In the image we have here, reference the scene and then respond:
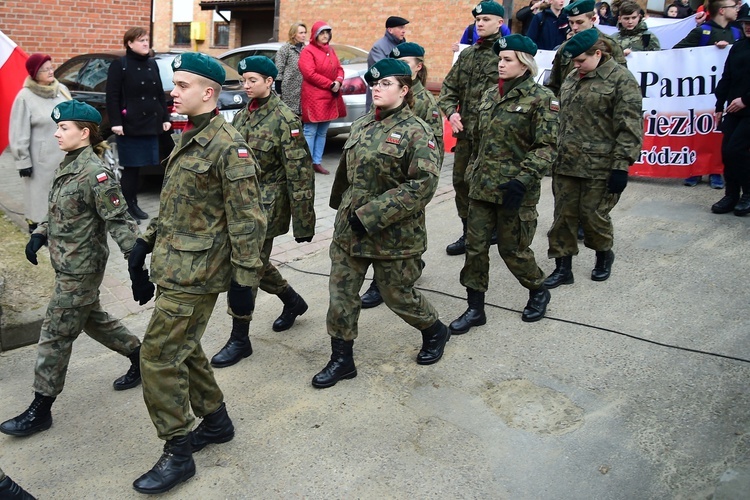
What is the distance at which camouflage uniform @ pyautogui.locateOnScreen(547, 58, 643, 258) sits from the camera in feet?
16.9

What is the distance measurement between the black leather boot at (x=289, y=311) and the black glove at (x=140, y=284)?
1671mm

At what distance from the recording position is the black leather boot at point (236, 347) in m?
4.46

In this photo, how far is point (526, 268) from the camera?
4.83 meters

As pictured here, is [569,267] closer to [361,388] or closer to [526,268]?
[526,268]

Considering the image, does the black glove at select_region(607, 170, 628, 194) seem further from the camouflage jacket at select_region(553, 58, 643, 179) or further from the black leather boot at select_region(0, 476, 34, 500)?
the black leather boot at select_region(0, 476, 34, 500)

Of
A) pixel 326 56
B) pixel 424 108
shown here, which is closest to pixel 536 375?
pixel 424 108

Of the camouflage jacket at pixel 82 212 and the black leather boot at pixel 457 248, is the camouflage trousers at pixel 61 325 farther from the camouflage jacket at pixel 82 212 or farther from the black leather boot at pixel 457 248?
the black leather boot at pixel 457 248

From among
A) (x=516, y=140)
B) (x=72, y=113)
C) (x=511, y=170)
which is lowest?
(x=511, y=170)

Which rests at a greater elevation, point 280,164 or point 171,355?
point 280,164

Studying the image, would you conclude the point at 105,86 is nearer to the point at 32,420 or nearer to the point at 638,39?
the point at 32,420

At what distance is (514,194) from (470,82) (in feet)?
6.10

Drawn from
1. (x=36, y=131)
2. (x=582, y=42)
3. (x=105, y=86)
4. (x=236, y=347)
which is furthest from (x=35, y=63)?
(x=582, y=42)

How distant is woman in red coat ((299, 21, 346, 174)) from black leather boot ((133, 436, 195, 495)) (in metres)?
6.06

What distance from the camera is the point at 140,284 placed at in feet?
10.8
